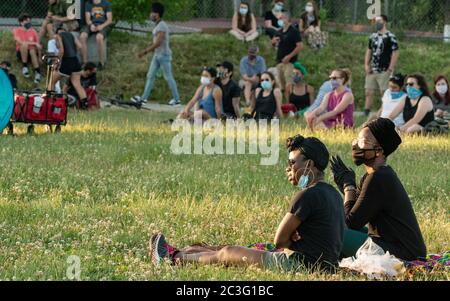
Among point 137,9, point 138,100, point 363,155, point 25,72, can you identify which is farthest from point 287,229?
point 137,9

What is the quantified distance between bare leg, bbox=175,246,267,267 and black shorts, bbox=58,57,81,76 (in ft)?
50.2

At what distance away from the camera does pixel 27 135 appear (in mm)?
Answer: 17438

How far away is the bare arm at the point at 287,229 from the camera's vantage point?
26.4 ft

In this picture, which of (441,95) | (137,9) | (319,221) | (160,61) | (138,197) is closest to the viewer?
(319,221)

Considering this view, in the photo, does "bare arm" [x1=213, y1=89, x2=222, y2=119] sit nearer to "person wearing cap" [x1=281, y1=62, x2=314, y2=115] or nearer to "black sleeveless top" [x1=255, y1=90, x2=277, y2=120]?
"black sleeveless top" [x1=255, y1=90, x2=277, y2=120]

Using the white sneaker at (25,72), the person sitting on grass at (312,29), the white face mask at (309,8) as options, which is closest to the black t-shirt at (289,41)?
the white face mask at (309,8)

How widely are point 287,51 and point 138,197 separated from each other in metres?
14.0

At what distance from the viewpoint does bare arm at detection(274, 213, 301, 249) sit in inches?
316

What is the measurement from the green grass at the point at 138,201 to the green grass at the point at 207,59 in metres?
9.97

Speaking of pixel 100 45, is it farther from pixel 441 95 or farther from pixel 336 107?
pixel 336 107

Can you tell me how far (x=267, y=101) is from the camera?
20750mm

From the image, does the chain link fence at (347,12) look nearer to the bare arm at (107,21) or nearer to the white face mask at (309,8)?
the white face mask at (309,8)

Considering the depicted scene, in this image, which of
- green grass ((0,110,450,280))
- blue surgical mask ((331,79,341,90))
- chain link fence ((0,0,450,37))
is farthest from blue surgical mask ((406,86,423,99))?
chain link fence ((0,0,450,37))
